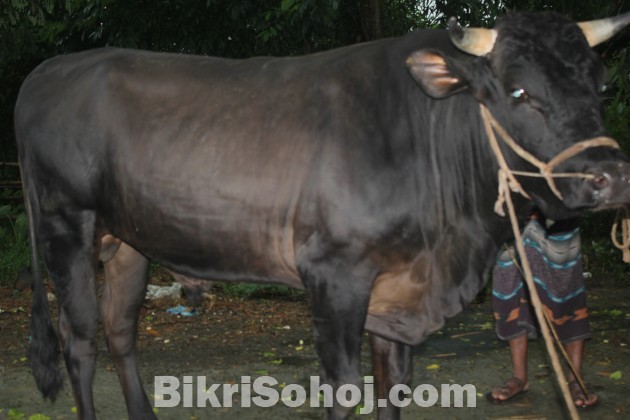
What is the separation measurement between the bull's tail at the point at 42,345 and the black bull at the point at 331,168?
245mm

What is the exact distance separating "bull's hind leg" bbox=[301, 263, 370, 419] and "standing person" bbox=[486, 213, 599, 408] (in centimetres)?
174

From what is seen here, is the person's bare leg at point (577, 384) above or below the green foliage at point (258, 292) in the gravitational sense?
above

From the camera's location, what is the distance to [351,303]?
3.49m

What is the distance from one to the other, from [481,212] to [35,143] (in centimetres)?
216

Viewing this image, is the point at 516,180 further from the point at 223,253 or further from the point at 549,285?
the point at 549,285

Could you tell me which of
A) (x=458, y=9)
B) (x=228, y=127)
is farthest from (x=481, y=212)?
(x=458, y=9)

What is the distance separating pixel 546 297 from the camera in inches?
202

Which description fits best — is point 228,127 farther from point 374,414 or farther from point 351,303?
point 374,414

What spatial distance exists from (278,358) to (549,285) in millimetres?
2009

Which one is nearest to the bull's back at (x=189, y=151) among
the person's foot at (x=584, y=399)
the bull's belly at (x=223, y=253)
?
the bull's belly at (x=223, y=253)

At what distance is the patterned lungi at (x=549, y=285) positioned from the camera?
5047mm

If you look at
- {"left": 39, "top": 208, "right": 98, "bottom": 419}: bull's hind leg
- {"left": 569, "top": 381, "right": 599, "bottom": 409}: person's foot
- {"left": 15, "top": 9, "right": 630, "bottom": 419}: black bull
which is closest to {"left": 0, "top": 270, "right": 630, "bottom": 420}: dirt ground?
{"left": 569, "top": 381, "right": 599, "bottom": 409}: person's foot
